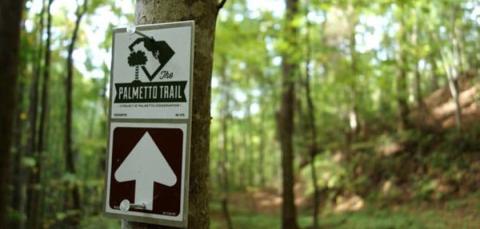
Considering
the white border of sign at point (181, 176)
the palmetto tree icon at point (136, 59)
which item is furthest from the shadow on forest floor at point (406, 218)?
the palmetto tree icon at point (136, 59)

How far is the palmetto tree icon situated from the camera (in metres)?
2.00

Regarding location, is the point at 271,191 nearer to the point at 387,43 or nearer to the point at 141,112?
the point at 387,43

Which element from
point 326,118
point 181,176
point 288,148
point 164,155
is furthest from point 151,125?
point 326,118

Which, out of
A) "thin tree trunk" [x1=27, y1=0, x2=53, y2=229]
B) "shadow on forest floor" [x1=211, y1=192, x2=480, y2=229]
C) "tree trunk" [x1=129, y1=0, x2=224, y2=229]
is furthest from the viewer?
"shadow on forest floor" [x1=211, y1=192, x2=480, y2=229]

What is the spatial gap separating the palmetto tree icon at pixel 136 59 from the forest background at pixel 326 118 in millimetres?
3530

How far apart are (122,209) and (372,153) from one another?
15.5 m

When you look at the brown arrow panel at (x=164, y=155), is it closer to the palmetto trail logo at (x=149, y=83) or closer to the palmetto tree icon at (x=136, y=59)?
the palmetto trail logo at (x=149, y=83)

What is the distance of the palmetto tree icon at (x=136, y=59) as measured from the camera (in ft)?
6.56

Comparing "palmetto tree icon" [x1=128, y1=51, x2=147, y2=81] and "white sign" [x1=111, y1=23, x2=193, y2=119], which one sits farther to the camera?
"palmetto tree icon" [x1=128, y1=51, x2=147, y2=81]

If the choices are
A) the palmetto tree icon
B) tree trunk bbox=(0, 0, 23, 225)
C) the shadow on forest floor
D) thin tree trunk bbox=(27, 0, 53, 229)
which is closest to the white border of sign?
the palmetto tree icon

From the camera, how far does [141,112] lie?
6.41ft

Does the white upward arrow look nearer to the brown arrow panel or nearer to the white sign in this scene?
the brown arrow panel

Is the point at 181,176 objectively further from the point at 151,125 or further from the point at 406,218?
the point at 406,218

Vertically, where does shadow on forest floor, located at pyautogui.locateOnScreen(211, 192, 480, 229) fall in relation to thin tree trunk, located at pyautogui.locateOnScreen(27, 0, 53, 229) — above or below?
below
